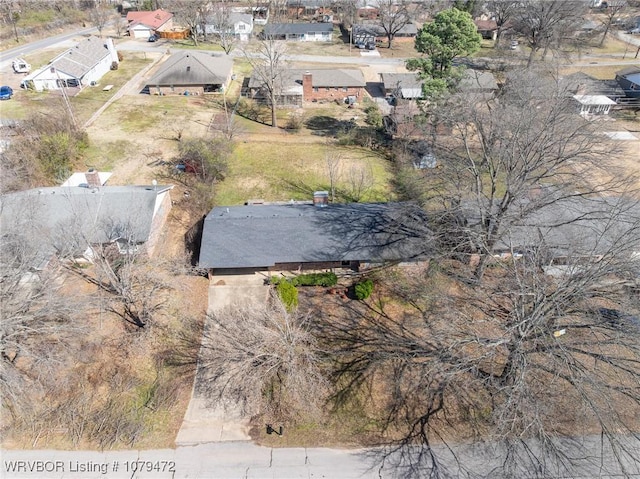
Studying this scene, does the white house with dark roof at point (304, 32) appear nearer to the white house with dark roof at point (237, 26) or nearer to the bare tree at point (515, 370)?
the white house with dark roof at point (237, 26)

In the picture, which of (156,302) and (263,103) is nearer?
(156,302)

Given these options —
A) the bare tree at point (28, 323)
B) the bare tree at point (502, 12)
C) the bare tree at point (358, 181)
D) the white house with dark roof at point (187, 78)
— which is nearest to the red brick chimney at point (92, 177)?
the bare tree at point (28, 323)

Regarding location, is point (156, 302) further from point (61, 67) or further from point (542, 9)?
point (542, 9)

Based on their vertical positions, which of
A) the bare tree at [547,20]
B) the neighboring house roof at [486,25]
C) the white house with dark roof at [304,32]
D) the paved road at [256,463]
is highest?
the bare tree at [547,20]

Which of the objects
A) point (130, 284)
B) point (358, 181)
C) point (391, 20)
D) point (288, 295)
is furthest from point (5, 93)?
point (391, 20)

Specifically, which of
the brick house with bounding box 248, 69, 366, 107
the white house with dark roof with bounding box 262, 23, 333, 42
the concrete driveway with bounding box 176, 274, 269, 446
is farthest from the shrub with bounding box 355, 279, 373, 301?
the white house with dark roof with bounding box 262, 23, 333, 42

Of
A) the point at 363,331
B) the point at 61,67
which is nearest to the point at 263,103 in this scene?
the point at 61,67

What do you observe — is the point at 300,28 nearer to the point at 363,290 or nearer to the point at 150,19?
the point at 150,19
